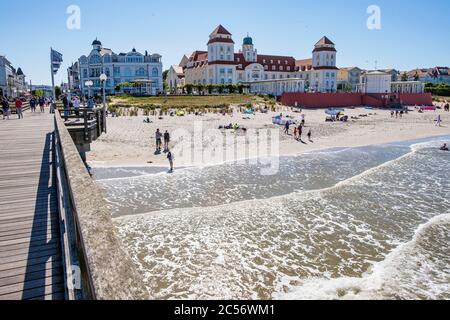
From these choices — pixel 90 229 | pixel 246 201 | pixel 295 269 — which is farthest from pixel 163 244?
pixel 90 229

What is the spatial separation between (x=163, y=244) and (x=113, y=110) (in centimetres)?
4021

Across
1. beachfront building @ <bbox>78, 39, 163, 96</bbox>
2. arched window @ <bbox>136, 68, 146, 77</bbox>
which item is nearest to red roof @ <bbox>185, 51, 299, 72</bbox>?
beachfront building @ <bbox>78, 39, 163, 96</bbox>

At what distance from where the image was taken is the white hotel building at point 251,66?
91688mm

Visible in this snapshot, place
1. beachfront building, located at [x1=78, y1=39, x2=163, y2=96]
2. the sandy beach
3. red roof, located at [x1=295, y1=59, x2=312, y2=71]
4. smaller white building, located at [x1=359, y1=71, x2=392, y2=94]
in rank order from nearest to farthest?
1. the sandy beach
2. beachfront building, located at [x1=78, y1=39, x2=163, y2=96]
3. smaller white building, located at [x1=359, y1=71, x2=392, y2=94]
4. red roof, located at [x1=295, y1=59, x2=312, y2=71]

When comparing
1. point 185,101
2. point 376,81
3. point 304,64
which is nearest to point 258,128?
point 185,101

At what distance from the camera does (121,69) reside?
8438cm

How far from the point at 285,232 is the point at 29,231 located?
954 centimetres

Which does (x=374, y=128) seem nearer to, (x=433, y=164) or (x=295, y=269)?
(x=433, y=164)

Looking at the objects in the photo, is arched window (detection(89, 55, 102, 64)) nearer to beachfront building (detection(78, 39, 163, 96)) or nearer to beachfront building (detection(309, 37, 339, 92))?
beachfront building (detection(78, 39, 163, 96))

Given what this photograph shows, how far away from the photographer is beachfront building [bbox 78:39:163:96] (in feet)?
272

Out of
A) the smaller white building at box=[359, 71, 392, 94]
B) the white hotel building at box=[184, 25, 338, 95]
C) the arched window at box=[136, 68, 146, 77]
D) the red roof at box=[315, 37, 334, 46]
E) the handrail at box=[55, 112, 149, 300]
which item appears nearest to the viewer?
the handrail at box=[55, 112, 149, 300]

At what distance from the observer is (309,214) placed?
14.9 metres

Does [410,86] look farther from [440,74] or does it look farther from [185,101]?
[185,101]

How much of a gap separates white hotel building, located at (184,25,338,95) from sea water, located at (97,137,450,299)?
6821cm
